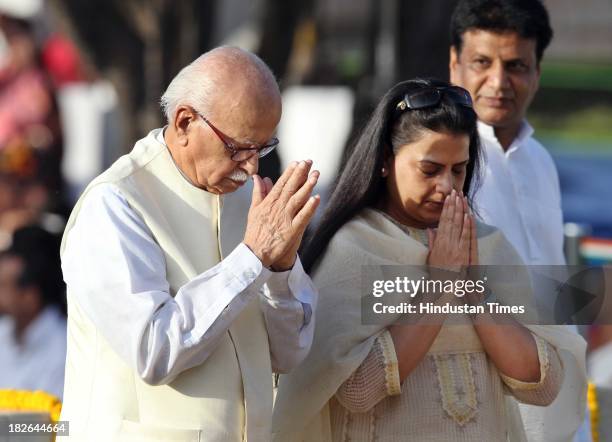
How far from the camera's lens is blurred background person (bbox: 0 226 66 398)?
659cm

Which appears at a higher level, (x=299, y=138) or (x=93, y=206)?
(x=299, y=138)

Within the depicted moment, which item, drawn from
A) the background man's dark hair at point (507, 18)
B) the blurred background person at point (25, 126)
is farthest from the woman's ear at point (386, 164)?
the blurred background person at point (25, 126)

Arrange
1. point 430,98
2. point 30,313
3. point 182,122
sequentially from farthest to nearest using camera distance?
1. point 30,313
2. point 430,98
3. point 182,122

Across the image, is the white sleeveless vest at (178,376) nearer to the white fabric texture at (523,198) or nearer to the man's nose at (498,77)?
the white fabric texture at (523,198)

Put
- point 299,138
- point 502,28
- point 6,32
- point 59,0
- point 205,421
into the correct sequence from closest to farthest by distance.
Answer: point 205,421
point 502,28
point 59,0
point 6,32
point 299,138

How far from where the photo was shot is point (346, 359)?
3.55m

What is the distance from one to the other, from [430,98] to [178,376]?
1.04m

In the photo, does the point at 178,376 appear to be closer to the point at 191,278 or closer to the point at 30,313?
the point at 191,278

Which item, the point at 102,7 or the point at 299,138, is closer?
the point at 102,7

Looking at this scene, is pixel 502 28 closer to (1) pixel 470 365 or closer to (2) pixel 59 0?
(1) pixel 470 365

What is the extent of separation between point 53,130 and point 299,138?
2709mm

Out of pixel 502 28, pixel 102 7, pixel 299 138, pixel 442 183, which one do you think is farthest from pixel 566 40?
pixel 442 183

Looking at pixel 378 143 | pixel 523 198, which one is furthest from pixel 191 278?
pixel 523 198

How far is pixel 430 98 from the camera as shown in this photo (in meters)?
3.71
